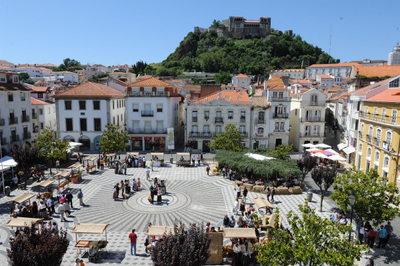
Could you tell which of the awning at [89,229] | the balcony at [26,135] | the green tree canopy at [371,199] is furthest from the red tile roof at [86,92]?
the green tree canopy at [371,199]

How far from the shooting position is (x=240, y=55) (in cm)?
13850

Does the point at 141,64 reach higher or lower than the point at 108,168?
higher

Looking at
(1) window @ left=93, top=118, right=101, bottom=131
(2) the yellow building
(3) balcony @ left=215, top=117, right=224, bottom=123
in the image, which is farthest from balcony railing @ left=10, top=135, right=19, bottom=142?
(2) the yellow building

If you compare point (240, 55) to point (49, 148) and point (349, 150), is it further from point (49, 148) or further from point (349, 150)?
point (49, 148)

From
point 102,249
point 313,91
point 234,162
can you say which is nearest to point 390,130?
point 234,162

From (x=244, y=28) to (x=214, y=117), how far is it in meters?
137

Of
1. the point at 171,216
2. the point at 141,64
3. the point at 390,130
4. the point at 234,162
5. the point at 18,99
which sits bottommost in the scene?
the point at 171,216

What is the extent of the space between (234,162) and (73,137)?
84.5 ft

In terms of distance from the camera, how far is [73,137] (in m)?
42.3

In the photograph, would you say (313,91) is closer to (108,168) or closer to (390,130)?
(390,130)

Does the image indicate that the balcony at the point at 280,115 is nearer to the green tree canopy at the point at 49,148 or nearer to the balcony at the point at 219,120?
the balcony at the point at 219,120

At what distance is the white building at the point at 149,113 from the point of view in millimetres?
43438

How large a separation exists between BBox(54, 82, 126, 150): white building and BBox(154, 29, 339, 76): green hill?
271ft

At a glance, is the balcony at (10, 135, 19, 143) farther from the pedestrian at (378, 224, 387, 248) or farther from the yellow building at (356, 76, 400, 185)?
the yellow building at (356, 76, 400, 185)
